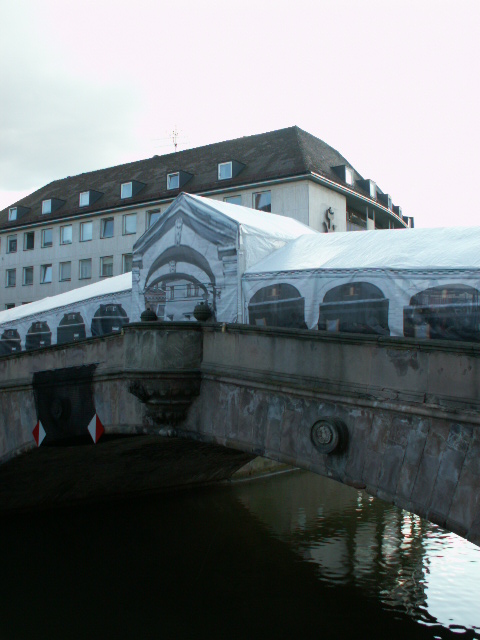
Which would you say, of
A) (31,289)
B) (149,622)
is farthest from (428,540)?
(31,289)

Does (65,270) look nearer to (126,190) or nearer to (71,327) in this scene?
(126,190)

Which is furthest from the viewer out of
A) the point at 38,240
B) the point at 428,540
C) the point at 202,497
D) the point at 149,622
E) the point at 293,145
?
the point at 38,240

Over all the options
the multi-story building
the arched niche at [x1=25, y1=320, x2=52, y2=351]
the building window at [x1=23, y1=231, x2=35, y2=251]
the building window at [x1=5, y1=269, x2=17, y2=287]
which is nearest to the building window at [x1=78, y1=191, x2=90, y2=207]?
the multi-story building

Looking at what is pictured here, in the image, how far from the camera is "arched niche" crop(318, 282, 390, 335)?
887cm

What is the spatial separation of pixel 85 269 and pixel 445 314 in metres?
33.1

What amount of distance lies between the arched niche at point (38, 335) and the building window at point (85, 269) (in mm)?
23958

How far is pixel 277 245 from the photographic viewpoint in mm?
11969

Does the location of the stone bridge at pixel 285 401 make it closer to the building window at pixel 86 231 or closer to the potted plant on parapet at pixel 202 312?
the potted plant on parapet at pixel 202 312

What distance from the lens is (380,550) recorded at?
14094 mm

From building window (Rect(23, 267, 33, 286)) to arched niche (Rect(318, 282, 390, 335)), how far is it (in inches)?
1393

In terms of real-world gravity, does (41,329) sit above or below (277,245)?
below

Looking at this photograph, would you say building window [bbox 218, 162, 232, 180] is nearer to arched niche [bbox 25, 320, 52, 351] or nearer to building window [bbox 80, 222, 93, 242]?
building window [bbox 80, 222, 93, 242]

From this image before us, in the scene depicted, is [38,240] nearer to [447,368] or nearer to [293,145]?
[293,145]

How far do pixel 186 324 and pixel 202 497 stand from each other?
11640mm
